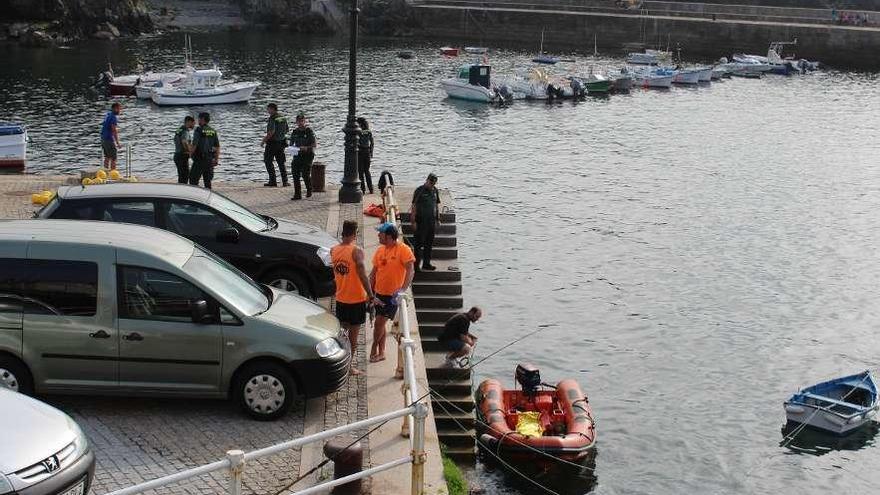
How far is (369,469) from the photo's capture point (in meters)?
9.66

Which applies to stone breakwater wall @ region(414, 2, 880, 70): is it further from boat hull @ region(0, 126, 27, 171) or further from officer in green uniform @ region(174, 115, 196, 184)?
officer in green uniform @ region(174, 115, 196, 184)

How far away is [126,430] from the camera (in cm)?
1120

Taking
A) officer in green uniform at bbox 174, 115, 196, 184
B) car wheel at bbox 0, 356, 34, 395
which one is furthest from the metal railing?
officer in green uniform at bbox 174, 115, 196, 184

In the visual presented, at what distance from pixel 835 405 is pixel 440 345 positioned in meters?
7.51

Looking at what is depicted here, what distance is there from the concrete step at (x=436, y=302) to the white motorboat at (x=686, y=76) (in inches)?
2187

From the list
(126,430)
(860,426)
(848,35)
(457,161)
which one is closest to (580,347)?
(860,426)

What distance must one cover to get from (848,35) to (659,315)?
233 feet

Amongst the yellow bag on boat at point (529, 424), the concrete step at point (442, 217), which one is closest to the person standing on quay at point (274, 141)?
the concrete step at point (442, 217)

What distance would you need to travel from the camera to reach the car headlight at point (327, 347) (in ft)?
38.1

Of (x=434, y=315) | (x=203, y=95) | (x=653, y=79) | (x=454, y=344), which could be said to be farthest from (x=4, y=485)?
(x=653, y=79)

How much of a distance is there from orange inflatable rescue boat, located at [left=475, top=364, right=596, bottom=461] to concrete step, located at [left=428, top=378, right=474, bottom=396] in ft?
1.38

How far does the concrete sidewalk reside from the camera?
10.2 m

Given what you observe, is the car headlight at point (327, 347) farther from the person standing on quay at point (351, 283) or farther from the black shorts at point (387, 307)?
the black shorts at point (387, 307)

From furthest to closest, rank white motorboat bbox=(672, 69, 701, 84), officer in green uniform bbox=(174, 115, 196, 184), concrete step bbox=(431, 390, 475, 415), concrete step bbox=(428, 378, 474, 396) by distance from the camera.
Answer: white motorboat bbox=(672, 69, 701, 84) < officer in green uniform bbox=(174, 115, 196, 184) < concrete step bbox=(428, 378, 474, 396) < concrete step bbox=(431, 390, 475, 415)
